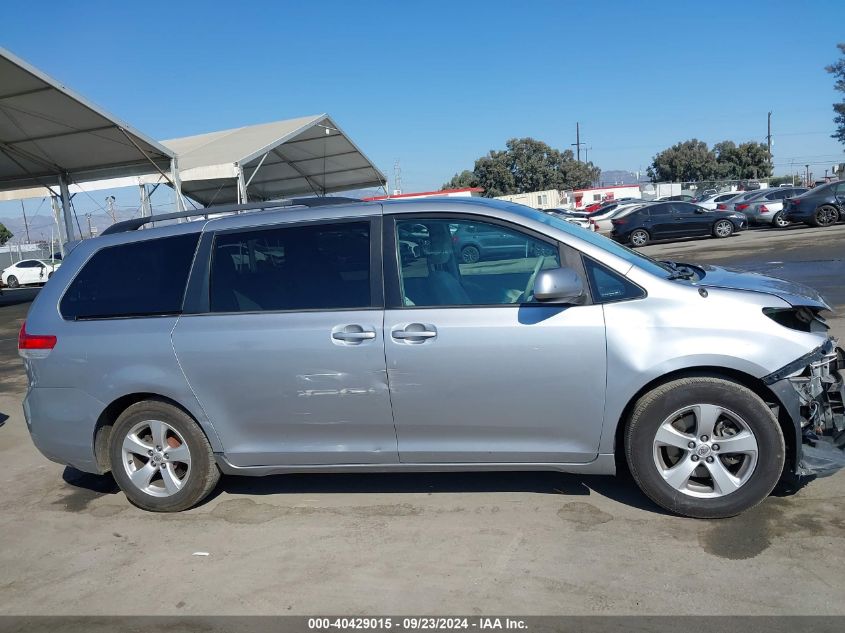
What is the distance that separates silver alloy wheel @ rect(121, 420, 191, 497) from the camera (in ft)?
14.3

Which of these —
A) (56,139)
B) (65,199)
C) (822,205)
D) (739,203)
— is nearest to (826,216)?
(822,205)

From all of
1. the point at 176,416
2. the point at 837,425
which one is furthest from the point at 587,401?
the point at 176,416

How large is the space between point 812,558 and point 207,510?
349 centimetres

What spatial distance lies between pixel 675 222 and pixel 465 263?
69.4 ft

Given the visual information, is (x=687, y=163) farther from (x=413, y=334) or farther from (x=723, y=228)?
(x=413, y=334)

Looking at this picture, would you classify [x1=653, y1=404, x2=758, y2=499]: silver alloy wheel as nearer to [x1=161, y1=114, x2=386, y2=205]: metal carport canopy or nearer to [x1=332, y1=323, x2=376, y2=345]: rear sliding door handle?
[x1=332, y1=323, x2=376, y2=345]: rear sliding door handle

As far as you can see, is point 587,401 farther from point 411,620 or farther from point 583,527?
point 411,620

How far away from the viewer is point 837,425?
3893 millimetres

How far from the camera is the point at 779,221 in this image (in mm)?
25266

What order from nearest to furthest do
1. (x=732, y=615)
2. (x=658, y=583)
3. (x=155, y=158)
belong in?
(x=732, y=615), (x=658, y=583), (x=155, y=158)

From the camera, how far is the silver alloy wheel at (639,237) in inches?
930

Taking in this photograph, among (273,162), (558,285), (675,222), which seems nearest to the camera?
(558,285)

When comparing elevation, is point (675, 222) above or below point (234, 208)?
below

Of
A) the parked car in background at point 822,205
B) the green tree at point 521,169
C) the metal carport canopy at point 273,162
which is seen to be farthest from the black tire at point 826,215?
the green tree at point 521,169
